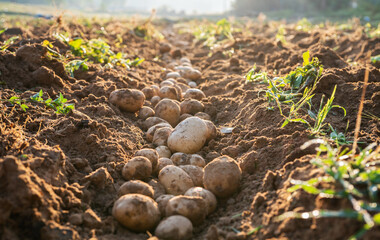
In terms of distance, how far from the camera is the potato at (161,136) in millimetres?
3175

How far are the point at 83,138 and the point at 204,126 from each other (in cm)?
111

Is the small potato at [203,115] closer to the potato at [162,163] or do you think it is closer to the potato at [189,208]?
the potato at [162,163]

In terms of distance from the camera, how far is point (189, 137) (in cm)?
304

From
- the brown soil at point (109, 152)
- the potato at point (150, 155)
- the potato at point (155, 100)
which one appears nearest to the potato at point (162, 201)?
the brown soil at point (109, 152)

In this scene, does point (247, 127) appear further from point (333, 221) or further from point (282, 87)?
point (333, 221)

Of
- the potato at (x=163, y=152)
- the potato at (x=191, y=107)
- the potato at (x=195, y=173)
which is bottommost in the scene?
the potato at (x=195, y=173)

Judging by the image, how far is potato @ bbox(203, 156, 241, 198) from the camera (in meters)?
2.41

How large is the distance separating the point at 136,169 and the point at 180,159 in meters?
0.49

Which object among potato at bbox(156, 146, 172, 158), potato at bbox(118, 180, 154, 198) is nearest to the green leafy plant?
potato at bbox(118, 180, 154, 198)

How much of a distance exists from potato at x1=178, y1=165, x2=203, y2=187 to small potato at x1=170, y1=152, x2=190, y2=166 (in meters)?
0.15

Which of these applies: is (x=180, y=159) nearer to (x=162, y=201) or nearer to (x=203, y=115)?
(x=162, y=201)

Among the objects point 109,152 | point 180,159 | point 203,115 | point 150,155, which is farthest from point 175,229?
point 203,115

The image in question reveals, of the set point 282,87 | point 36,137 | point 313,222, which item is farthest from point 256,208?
point 282,87

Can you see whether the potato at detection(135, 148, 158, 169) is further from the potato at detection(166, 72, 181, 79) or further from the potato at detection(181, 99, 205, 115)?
the potato at detection(166, 72, 181, 79)
